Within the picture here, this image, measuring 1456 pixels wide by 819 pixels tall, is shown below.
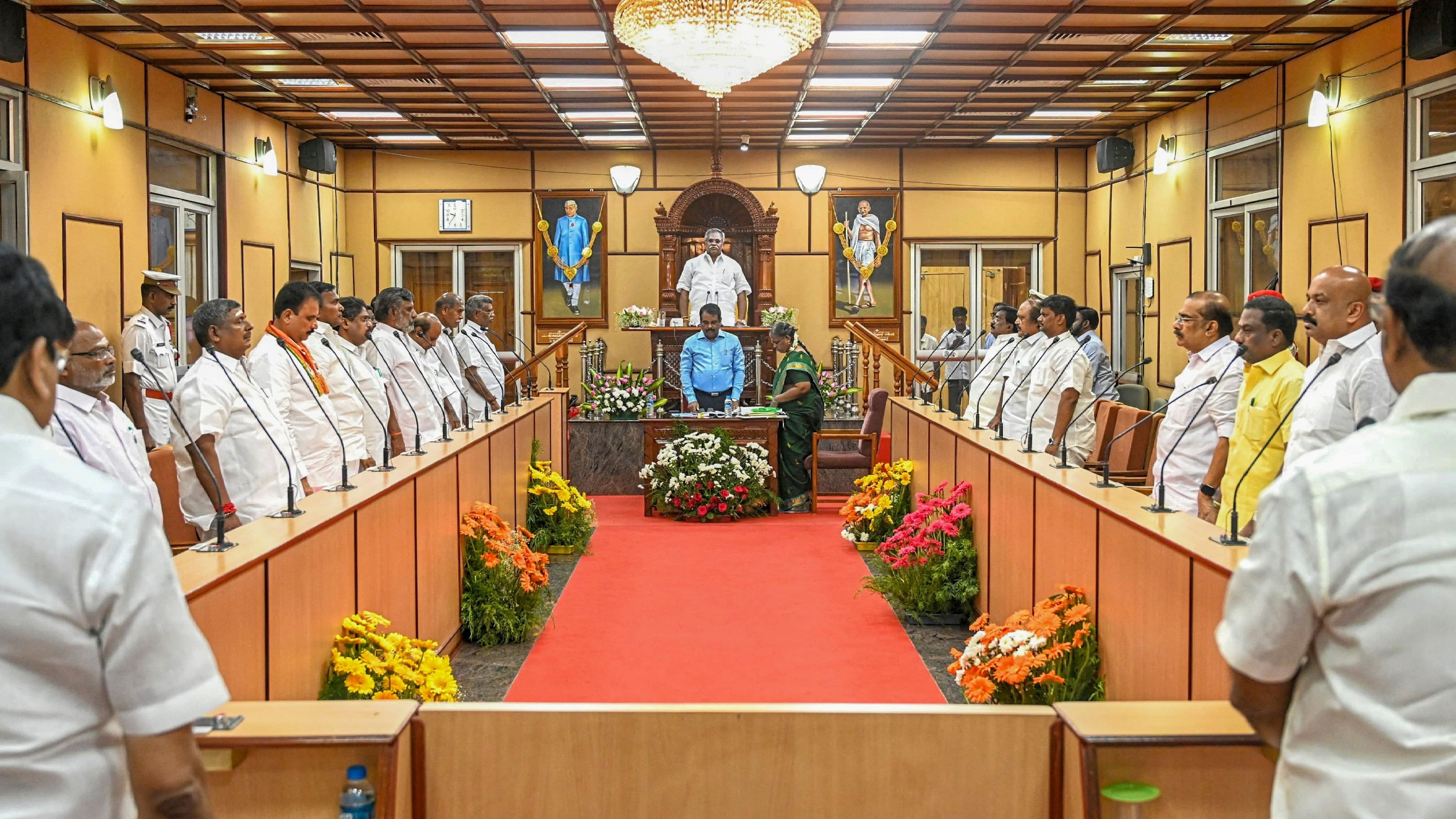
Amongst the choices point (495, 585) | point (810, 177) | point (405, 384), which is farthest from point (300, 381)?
point (810, 177)

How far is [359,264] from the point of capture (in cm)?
1412

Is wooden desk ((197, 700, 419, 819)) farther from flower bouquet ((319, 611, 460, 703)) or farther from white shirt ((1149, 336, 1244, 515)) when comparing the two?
white shirt ((1149, 336, 1244, 515))

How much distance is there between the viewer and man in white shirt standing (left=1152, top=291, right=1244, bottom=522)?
4.66m

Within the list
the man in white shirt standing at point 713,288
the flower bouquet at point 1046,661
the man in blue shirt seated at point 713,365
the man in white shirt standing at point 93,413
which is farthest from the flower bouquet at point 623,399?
the man in white shirt standing at point 93,413

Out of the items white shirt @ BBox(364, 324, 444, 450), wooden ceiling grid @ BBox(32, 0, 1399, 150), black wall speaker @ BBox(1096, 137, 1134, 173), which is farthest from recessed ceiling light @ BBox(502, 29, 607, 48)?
black wall speaker @ BBox(1096, 137, 1134, 173)

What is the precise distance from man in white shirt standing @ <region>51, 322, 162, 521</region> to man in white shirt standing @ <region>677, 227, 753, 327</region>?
9.24 meters

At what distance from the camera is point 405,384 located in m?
7.43

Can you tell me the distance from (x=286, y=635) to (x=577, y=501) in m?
4.88

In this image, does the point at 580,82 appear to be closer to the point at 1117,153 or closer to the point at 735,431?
the point at 735,431

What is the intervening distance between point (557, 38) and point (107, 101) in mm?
2996

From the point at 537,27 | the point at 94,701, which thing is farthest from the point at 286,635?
the point at 537,27

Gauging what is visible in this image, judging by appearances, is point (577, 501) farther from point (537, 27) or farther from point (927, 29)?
point (927, 29)

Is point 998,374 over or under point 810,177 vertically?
under

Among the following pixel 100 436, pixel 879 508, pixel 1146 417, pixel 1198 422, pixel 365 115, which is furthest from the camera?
pixel 365 115
